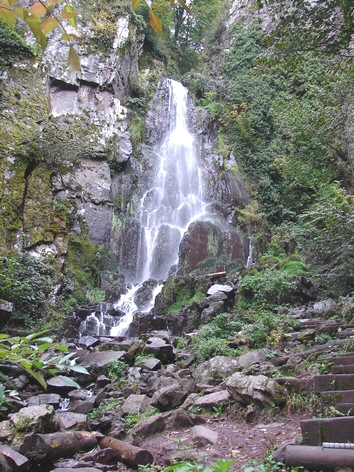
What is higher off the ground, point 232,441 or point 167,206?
point 167,206

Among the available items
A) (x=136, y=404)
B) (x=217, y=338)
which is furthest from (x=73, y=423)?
(x=217, y=338)

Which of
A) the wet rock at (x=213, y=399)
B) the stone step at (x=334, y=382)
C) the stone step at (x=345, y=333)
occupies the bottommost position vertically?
the wet rock at (x=213, y=399)

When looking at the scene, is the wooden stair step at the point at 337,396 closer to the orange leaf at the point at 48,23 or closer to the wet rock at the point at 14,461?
the wet rock at the point at 14,461

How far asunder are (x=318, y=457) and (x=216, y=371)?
319 centimetres

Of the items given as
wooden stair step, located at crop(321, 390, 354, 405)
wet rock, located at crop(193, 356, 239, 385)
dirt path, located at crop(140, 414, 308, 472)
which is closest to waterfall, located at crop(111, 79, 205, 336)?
wet rock, located at crop(193, 356, 239, 385)

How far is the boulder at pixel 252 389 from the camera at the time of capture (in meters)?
4.07

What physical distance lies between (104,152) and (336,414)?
15949 millimetres

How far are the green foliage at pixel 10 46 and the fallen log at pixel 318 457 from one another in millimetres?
17708

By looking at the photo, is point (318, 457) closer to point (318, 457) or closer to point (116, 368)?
point (318, 457)

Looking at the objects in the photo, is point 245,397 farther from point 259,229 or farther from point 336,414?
point 259,229

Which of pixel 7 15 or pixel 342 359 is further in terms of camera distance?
pixel 342 359

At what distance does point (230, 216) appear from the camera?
18.3m

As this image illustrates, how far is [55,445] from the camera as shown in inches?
142

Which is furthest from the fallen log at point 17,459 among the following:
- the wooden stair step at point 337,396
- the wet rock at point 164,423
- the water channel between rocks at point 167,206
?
the water channel between rocks at point 167,206
